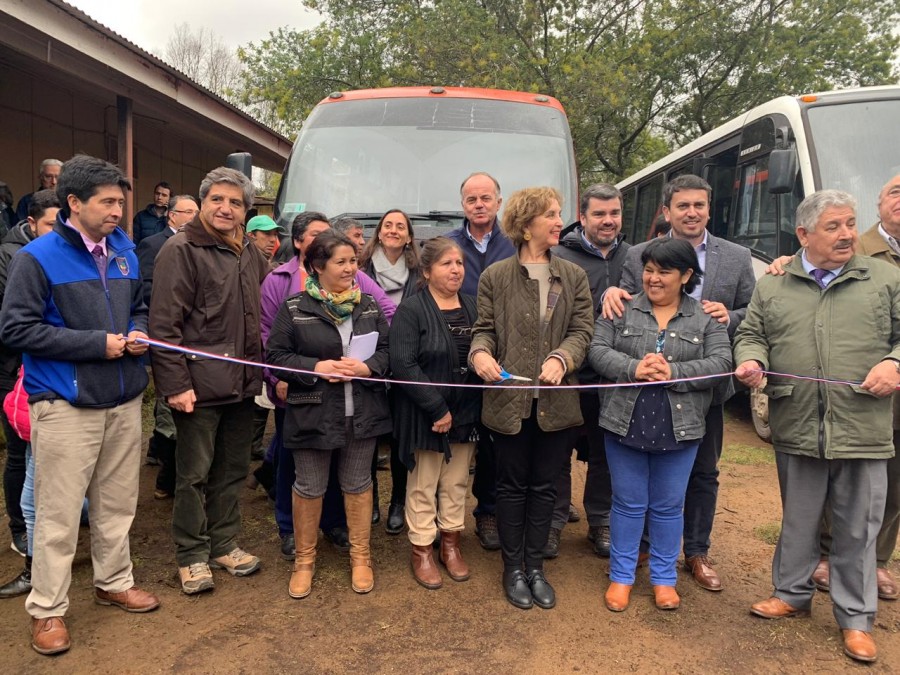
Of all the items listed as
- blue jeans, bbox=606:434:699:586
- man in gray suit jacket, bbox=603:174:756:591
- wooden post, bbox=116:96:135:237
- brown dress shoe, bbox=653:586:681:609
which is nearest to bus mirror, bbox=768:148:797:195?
man in gray suit jacket, bbox=603:174:756:591

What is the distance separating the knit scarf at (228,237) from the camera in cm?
342

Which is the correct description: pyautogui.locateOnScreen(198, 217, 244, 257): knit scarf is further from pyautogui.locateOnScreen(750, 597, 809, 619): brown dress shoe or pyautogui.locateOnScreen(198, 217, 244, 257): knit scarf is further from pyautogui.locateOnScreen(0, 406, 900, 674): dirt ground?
pyautogui.locateOnScreen(750, 597, 809, 619): brown dress shoe

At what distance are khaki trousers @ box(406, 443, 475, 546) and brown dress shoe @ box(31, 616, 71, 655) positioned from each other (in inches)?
64.0

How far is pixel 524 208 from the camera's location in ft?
11.0

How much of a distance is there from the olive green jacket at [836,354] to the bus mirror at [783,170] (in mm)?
3080

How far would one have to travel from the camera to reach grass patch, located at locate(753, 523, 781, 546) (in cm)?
424

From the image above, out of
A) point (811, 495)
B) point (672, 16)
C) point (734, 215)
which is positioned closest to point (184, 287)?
point (811, 495)

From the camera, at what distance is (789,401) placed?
316cm

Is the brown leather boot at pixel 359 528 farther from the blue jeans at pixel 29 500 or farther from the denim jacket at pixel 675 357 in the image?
the blue jeans at pixel 29 500

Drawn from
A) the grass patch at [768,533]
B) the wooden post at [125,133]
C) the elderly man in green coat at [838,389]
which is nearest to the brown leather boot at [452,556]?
the elderly man in green coat at [838,389]

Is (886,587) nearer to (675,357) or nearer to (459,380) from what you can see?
(675,357)

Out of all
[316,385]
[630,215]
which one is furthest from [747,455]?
[630,215]

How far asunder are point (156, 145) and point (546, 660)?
11428 mm

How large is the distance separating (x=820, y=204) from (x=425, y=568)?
103 inches
